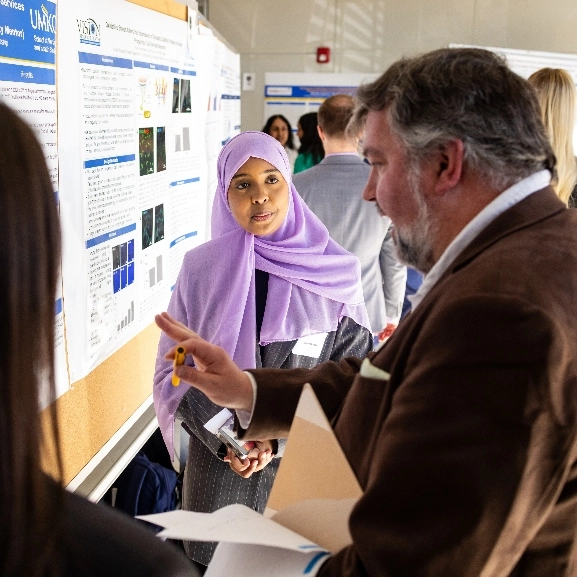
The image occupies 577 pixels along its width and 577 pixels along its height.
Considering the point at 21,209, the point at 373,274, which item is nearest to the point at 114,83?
the point at 21,209

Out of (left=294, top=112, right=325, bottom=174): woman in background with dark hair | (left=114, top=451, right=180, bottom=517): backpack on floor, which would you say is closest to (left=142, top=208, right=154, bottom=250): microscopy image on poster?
(left=114, top=451, right=180, bottom=517): backpack on floor

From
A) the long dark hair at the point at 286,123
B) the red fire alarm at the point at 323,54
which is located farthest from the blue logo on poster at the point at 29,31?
the red fire alarm at the point at 323,54

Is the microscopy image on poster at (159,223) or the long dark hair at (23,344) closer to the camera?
the long dark hair at (23,344)

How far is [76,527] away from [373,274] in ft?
9.79

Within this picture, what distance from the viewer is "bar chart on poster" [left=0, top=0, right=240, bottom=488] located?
161 centimetres

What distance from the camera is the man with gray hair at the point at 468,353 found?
87cm

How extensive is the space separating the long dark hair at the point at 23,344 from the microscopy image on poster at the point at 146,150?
1.66m

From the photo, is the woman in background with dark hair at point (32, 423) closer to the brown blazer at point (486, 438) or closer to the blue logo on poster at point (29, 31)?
the brown blazer at point (486, 438)

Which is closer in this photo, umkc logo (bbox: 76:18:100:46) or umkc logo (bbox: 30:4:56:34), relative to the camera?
umkc logo (bbox: 30:4:56:34)

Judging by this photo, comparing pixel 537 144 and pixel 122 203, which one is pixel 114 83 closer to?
pixel 122 203

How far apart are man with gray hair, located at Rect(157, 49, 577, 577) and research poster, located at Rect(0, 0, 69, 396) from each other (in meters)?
0.69

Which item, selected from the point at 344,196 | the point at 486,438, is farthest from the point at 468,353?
the point at 344,196

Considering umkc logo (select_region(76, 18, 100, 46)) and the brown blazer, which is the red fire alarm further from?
the brown blazer

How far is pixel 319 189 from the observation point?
341 cm
